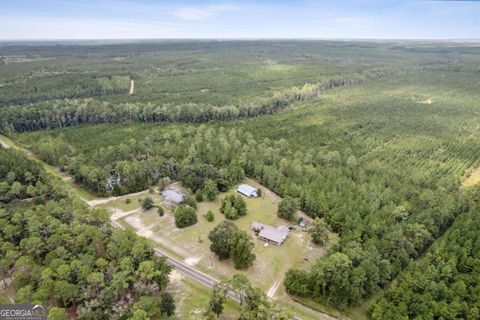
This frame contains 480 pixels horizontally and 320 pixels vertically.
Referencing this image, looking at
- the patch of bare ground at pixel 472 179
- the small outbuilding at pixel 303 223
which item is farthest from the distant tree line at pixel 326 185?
the patch of bare ground at pixel 472 179

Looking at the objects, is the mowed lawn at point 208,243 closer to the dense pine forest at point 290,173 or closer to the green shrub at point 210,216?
the green shrub at point 210,216

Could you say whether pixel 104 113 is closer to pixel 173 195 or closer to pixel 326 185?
pixel 173 195

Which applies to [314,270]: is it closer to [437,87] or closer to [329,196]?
[329,196]

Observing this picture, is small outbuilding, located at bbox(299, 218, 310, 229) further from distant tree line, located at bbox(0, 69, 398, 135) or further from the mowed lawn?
distant tree line, located at bbox(0, 69, 398, 135)

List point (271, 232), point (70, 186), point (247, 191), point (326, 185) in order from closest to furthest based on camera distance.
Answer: point (271, 232)
point (326, 185)
point (70, 186)
point (247, 191)

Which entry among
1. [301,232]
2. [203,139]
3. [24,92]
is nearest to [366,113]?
[203,139]

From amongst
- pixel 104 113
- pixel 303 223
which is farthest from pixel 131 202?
pixel 104 113
